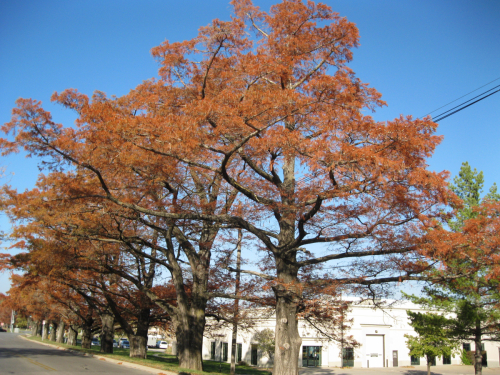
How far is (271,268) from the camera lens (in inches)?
618

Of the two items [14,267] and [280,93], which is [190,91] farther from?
[14,267]

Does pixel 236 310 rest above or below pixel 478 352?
above

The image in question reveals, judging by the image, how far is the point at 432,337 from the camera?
80.8 ft

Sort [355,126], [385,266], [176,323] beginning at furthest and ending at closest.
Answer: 1. [176,323]
2. [385,266]
3. [355,126]

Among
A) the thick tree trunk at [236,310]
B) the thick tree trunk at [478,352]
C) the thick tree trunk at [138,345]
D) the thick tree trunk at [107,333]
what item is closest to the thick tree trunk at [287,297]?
the thick tree trunk at [236,310]

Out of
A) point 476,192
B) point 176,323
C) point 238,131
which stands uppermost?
point 476,192

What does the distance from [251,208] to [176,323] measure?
23.6ft

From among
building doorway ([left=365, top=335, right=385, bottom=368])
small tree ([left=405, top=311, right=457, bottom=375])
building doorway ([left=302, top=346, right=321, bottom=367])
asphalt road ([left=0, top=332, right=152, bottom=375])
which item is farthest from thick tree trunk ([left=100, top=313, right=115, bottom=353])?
building doorway ([left=365, top=335, right=385, bottom=368])

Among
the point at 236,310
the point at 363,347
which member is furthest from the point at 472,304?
the point at 363,347

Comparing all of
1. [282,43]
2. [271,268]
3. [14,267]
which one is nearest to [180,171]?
[271,268]

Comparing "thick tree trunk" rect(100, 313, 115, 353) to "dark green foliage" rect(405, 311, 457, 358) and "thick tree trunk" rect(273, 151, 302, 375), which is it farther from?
"dark green foliage" rect(405, 311, 457, 358)

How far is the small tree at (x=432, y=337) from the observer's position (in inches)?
958

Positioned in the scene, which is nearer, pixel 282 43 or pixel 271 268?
pixel 282 43

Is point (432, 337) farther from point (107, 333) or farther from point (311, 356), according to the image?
point (107, 333)
